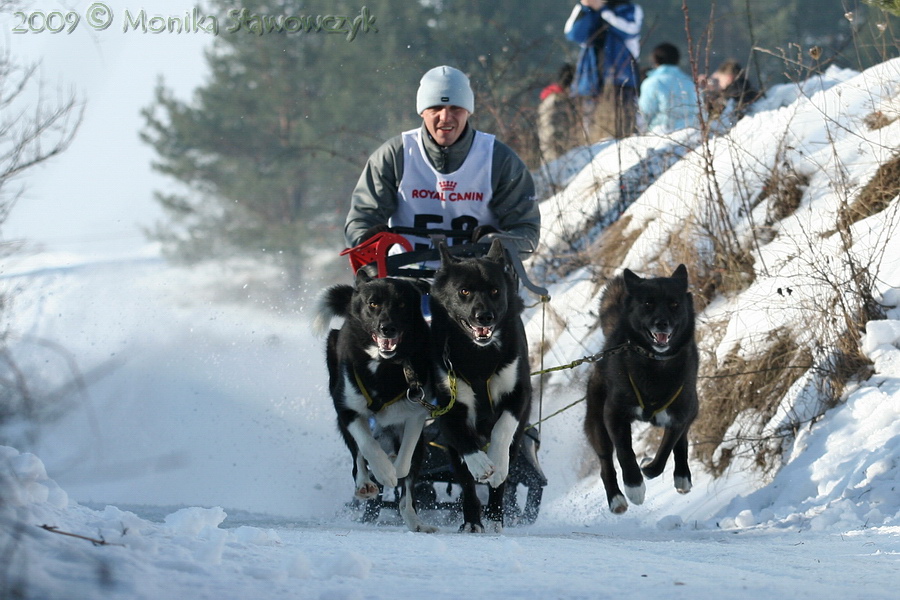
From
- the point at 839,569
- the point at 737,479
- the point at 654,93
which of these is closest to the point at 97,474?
the point at 839,569

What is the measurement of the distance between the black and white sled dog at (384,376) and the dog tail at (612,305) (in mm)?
1147

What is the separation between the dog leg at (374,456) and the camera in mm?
4723

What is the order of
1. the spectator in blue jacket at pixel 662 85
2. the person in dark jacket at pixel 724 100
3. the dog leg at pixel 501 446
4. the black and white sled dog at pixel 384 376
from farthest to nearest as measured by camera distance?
Result: the spectator in blue jacket at pixel 662 85
the person in dark jacket at pixel 724 100
the black and white sled dog at pixel 384 376
the dog leg at pixel 501 446

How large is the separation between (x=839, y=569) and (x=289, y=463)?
5.01 meters

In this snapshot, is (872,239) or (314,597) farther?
(872,239)

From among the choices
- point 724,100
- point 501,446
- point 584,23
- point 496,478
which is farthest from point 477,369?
point 584,23

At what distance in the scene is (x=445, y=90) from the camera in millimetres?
5594

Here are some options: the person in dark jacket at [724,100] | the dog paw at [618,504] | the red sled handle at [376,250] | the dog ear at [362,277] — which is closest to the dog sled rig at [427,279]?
the red sled handle at [376,250]

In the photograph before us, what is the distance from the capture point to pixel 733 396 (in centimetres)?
640

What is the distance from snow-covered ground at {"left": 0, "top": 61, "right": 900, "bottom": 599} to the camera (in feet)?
7.90

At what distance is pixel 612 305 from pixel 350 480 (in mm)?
2580

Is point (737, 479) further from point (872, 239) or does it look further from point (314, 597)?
point (314, 597)

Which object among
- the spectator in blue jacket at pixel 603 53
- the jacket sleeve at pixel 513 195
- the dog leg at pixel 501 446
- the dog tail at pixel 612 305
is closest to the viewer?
the dog leg at pixel 501 446

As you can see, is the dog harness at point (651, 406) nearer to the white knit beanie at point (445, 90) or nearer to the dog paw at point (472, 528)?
the dog paw at point (472, 528)
